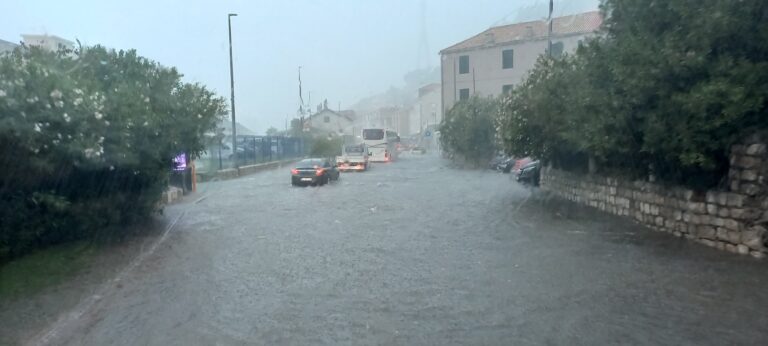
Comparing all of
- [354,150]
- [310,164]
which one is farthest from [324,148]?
[310,164]

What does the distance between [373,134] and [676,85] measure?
154 feet

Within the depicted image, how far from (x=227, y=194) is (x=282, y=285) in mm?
17328

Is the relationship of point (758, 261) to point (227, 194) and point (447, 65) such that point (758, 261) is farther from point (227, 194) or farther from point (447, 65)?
point (447, 65)

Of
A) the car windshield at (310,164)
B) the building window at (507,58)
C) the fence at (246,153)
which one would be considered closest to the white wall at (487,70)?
the building window at (507,58)

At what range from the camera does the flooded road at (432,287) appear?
679 centimetres

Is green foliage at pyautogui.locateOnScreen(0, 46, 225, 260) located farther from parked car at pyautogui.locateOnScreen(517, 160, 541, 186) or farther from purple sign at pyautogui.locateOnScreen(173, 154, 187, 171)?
parked car at pyautogui.locateOnScreen(517, 160, 541, 186)

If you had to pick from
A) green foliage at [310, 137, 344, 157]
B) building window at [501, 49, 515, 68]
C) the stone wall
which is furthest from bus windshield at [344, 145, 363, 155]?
the stone wall

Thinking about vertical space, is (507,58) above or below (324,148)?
above

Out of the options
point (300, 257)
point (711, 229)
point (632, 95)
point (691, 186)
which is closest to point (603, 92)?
point (632, 95)

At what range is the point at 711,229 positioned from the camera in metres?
11.5

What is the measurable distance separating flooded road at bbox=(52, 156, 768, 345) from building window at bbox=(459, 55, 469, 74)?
146 ft

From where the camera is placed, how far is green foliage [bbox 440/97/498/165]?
142 feet

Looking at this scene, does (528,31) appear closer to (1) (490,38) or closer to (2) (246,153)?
(1) (490,38)

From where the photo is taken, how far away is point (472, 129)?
43.3m
